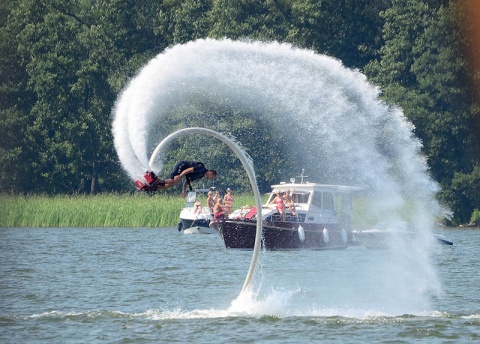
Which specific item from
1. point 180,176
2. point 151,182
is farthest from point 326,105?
point 151,182

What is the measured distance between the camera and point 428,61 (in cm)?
7850

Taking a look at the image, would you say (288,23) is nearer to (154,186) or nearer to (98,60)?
(98,60)

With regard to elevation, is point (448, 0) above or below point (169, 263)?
above

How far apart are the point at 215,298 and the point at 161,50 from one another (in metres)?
51.8

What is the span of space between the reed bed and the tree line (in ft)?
30.0

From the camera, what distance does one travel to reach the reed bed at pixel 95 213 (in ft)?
209

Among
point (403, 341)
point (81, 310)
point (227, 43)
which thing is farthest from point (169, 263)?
point (403, 341)

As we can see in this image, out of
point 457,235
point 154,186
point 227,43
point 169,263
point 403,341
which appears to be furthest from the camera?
point 457,235

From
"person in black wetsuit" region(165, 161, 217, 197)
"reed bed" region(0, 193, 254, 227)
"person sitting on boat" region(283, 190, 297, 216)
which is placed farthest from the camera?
"reed bed" region(0, 193, 254, 227)

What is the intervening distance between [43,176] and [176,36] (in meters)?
11.9

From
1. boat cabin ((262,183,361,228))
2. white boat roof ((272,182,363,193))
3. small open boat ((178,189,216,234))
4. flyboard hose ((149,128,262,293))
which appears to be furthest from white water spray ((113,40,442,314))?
small open boat ((178,189,216,234))

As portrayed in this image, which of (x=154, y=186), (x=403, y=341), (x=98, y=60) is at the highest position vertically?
(x=98, y=60)

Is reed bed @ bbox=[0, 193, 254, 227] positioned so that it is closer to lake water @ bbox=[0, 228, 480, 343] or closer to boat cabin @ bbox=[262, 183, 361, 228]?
lake water @ bbox=[0, 228, 480, 343]

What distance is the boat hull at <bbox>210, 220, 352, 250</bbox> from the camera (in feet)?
165
